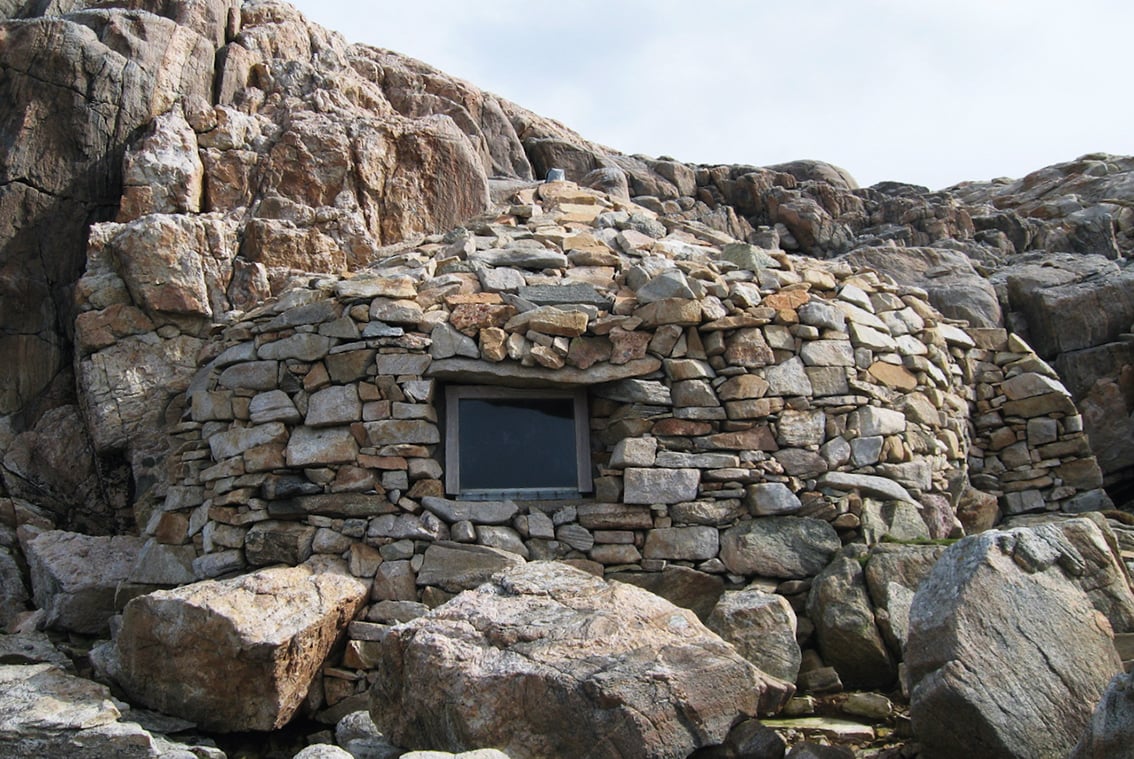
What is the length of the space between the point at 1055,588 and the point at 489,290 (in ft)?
16.5

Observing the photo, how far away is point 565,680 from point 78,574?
5.31 meters

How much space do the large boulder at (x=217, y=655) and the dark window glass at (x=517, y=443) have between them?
6.61 ft

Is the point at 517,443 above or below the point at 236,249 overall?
below

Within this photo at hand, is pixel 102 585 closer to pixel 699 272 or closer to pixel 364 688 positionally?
pixel 364 688

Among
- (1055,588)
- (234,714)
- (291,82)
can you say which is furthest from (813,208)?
(234,714)

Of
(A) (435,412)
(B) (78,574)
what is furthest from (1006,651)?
(B) (78,574)

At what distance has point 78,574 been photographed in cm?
841

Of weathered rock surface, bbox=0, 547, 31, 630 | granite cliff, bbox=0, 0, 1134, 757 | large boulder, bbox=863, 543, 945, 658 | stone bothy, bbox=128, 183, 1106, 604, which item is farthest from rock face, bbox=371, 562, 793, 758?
weathered rock surface, bbox=0, 547, 31, 630

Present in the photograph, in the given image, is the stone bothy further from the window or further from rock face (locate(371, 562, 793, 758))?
rock face (locate(371, 562, 793, 758))

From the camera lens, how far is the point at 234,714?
21.1ft

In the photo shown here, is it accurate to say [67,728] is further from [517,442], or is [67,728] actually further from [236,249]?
[236,249]

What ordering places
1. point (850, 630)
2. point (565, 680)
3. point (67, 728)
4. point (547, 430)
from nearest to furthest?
point (565, 680)
point (67, 728)
point (850, 630)
point (547, 430)

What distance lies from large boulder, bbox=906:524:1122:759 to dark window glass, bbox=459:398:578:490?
3502mm

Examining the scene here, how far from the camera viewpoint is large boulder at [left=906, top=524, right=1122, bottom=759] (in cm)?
482
